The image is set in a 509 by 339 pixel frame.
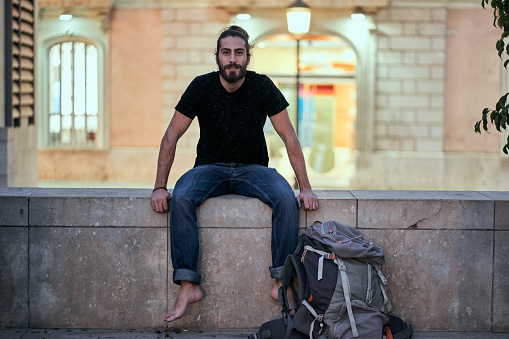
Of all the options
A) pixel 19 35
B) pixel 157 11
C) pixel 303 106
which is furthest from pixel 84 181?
pixel 19 35

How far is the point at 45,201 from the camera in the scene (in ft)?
18.3

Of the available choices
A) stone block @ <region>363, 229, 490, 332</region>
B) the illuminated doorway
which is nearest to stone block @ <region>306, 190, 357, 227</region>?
stone block @ <region>363, 229, 490, 332</region>

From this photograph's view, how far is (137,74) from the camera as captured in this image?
19.0m

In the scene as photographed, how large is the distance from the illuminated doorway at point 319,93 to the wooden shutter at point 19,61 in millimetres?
7024

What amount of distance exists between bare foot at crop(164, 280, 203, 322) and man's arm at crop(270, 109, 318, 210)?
2.75ft

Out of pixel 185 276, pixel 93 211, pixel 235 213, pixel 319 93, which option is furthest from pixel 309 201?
pixel 319 93

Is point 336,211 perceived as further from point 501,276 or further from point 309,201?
point 501,276

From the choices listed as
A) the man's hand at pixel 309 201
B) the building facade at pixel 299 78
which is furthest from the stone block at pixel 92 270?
the building facade at pixel 299 78

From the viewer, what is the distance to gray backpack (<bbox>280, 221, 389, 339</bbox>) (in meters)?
4.98

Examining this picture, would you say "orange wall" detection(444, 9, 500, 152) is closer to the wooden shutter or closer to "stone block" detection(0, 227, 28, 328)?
the wooden shutter

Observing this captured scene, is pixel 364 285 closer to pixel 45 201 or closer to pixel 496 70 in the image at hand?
pixel 45 201

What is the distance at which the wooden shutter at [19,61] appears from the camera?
454 inches

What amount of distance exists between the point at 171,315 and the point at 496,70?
576 inches

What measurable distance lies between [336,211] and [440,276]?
0.77 m
